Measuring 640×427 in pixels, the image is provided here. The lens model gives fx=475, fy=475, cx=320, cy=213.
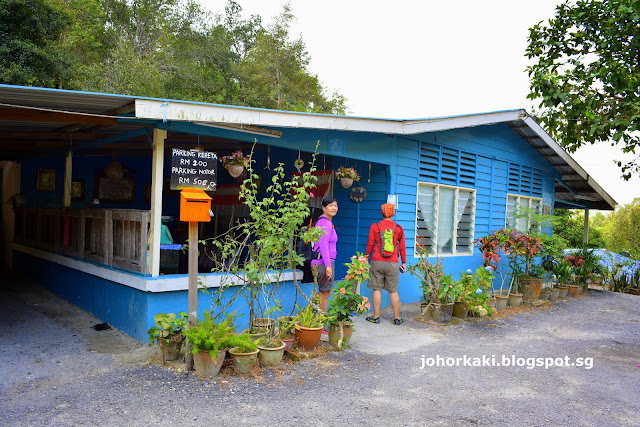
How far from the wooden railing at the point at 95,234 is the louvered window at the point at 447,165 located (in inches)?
193

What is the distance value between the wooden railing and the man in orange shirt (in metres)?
3.02

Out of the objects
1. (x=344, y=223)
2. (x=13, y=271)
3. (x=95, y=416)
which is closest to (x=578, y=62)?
(x=344, y=223)

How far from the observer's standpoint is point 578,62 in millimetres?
10797

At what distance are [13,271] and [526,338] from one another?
10.2 m

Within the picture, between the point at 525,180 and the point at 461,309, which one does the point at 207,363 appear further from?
the point at 525,180

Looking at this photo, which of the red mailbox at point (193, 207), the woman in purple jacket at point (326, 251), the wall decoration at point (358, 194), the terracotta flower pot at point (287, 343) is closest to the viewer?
the red mailbox at point (193, 207)

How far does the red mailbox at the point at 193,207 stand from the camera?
4.36 metres

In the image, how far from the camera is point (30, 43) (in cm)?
1410

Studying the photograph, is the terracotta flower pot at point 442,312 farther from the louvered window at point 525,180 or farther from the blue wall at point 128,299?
the louvered window at point 525,180

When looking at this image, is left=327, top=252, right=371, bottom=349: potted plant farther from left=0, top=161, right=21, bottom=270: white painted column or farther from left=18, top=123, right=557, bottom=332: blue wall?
left=0, top=161, right=21, bottom=270: white painted column

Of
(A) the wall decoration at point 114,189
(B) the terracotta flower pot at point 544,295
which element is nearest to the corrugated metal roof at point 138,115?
(A) the wall decoration at point 114,189

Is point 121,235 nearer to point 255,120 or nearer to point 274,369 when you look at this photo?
point 255,120

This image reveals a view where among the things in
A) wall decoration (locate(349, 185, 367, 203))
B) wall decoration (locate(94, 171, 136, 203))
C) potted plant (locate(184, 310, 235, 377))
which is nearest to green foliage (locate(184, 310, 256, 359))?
potted plant (locate(184, 310, 235, 377))

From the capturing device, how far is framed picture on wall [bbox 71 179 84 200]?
937cm
